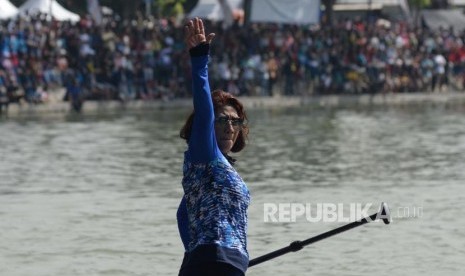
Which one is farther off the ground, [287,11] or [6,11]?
[6,11]

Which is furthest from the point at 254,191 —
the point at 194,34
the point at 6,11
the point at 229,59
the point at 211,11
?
the point at 211,11

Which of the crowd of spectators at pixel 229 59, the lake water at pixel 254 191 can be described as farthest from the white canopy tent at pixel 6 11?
the lake water at pixel 254 191

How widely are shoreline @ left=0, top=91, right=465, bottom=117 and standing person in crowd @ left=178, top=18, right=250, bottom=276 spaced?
88.7 feet

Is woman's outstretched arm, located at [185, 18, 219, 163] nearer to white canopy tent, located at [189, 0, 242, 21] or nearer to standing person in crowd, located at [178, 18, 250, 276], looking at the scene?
standing person in crowd, located at [178, 18, 250, 276]

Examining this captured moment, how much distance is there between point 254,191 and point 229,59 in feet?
67.4

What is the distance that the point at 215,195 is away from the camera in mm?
5684

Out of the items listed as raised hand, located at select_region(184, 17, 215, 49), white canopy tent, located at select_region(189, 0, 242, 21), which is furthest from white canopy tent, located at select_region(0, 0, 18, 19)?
raised hand, located at select_region(184, 17, 215, 49)

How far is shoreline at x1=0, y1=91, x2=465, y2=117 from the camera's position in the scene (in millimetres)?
33031

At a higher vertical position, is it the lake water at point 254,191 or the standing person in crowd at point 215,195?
the standing person in crowd at point 215,195

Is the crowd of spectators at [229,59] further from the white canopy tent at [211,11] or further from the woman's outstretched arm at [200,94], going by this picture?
the woman's outstretched arm at [200,94]

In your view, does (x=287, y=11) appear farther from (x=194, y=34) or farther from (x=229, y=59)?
(x=194, y=34)

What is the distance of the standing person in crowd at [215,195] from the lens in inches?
221

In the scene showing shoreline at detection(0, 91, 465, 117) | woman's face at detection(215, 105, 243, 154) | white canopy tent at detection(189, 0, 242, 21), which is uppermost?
woman's face at detection(215, 105, 243, 154)

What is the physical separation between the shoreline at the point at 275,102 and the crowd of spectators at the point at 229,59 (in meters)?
0.35
